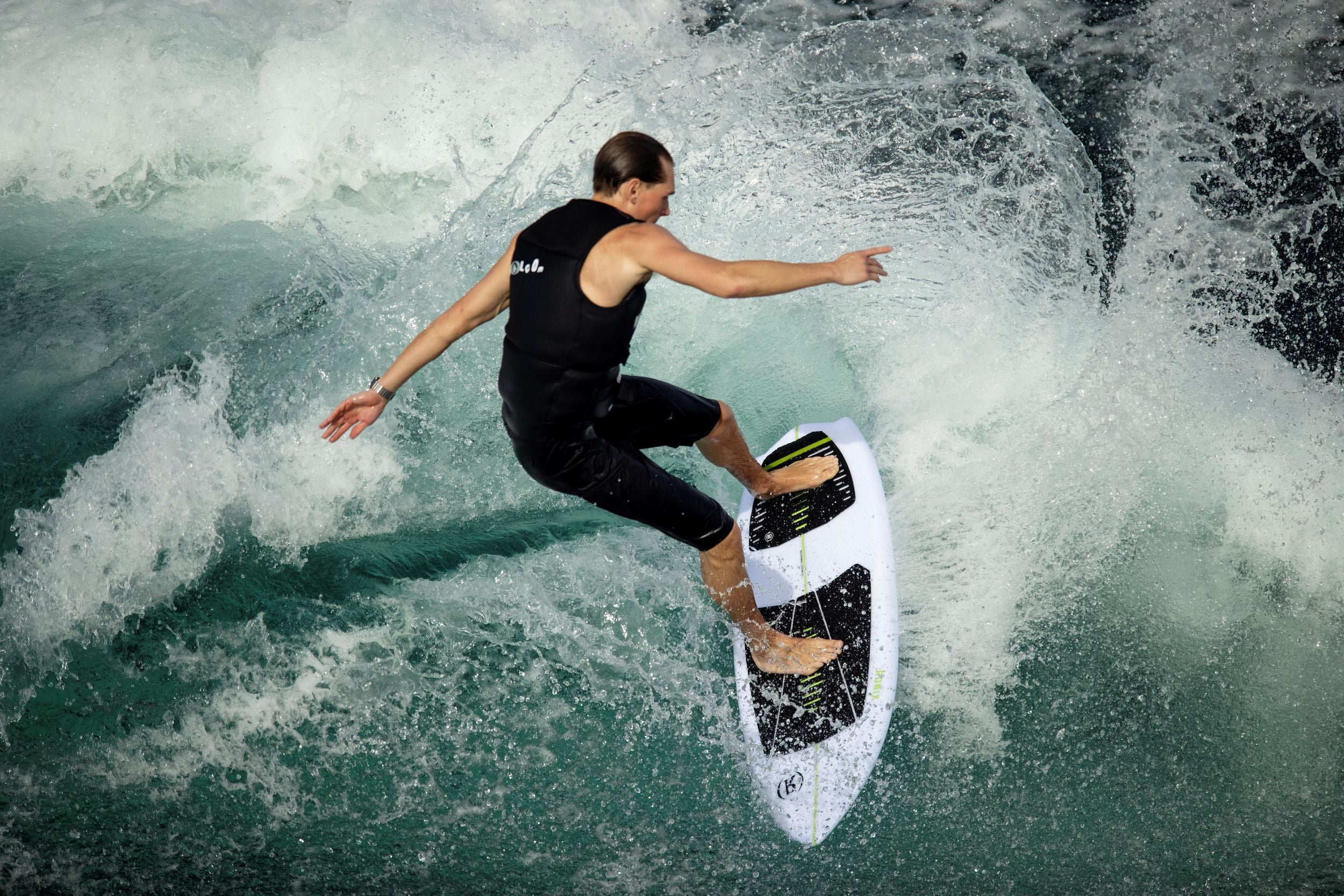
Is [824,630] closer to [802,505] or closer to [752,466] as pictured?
[802,505]

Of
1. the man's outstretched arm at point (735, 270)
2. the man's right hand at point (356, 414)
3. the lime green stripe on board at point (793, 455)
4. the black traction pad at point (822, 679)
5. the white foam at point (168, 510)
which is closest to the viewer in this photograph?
the man's outstretched arm at point (735, 270)

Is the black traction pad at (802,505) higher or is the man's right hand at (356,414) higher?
the man's right hand at (356,414)

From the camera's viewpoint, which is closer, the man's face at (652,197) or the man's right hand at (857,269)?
the man's right hand at (857,269)

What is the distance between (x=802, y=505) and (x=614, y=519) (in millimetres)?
902

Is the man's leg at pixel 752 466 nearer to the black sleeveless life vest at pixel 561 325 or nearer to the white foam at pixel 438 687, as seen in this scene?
the white foam at pixel 438 687

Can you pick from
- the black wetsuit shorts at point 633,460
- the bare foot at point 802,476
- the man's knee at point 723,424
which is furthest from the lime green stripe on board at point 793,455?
the black wetsuit shorts at point 633,460

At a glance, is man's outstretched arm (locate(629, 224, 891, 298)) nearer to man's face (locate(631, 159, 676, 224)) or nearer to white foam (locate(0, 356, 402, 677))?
man's face (locate(631, 159, 676, 224))

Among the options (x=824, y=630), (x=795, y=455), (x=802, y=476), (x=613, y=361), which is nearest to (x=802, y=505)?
(x=802, y=476)

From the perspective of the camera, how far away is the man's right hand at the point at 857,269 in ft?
7.88

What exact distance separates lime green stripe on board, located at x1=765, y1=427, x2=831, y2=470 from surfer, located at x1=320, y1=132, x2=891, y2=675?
66 centimetres

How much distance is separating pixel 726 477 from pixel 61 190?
178 inches

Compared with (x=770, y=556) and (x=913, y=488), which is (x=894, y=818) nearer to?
(x=770, y=556)

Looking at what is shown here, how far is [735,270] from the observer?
7.79 feet

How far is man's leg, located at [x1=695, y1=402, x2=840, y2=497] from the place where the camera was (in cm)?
347
